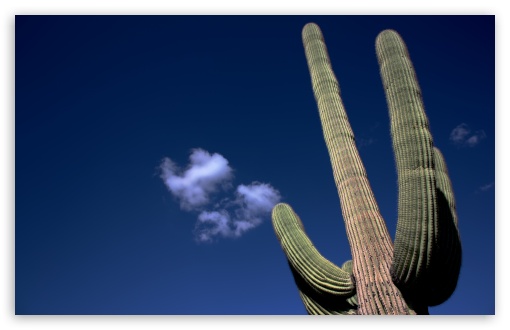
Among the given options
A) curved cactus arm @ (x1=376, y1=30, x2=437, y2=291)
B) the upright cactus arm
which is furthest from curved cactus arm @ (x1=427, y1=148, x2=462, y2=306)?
curved cactus arm @ (x1=376, y1=30, x2=437, y2=291)

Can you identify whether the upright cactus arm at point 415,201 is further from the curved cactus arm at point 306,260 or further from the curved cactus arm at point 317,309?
the curved cactus arm at point 317,309

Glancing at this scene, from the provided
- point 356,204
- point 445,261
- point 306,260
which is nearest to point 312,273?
point 306,260

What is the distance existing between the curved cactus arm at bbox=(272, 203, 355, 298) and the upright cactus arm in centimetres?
81

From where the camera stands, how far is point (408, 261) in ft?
15.4

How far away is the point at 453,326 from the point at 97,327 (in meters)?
3.81

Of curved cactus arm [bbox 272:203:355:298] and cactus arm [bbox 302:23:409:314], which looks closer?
cactus arm [bbox 302:23:409:314]

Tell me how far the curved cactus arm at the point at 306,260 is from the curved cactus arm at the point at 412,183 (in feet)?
2.66

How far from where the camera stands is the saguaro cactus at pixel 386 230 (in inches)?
179

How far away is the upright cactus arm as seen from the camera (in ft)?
14.7

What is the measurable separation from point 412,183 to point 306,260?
6.56 feet

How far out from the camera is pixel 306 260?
5.97m

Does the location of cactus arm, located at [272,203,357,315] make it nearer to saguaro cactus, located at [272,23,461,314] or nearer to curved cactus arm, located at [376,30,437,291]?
saguaro cactus, located at [272,23,461,314]

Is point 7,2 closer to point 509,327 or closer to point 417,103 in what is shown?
point 417,103

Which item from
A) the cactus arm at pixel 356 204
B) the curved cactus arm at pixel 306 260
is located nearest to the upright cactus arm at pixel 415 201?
the cactus arm at pixel 356 204
